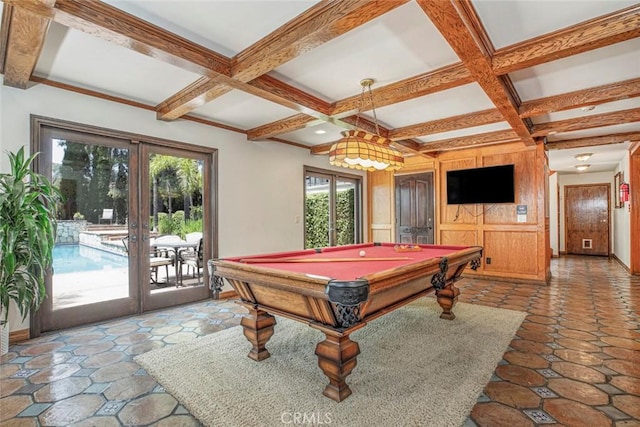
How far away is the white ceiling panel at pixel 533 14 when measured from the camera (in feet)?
6.62

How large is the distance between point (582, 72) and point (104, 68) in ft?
14.1

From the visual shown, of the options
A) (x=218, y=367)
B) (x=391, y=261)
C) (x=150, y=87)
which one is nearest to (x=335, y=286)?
(x=391, y=261)

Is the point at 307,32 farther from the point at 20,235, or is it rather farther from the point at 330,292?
the point at 20,235

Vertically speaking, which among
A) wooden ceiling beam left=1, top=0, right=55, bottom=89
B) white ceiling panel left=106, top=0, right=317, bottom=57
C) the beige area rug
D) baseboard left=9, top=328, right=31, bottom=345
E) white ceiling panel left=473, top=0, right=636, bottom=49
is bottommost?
the beige area rug

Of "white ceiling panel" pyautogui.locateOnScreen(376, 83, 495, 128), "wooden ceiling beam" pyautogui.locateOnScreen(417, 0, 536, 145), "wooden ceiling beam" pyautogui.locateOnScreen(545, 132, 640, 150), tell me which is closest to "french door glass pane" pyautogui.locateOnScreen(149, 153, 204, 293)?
"white ceiling panel" pyautogui.locateOnScreen(376, 83, 495, 128)

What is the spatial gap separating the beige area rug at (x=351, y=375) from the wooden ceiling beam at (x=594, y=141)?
3.78m

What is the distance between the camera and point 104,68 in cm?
290

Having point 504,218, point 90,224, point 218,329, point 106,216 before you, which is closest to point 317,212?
point 504,218

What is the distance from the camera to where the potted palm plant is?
8.41 feet

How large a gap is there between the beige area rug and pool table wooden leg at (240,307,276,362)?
0.07m

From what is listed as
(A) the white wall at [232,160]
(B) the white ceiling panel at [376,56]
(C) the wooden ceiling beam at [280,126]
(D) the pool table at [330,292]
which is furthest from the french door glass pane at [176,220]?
(B) the white ceiling panel at [376,56]

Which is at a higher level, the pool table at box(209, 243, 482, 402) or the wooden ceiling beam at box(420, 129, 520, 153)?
the wooden ceiling beam at box(420, 129, 520, 153)

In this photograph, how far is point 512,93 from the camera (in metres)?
3.34

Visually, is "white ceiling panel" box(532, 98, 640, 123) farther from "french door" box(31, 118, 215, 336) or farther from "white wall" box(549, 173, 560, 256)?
"white wall" box(549, 173, 560, 256)
